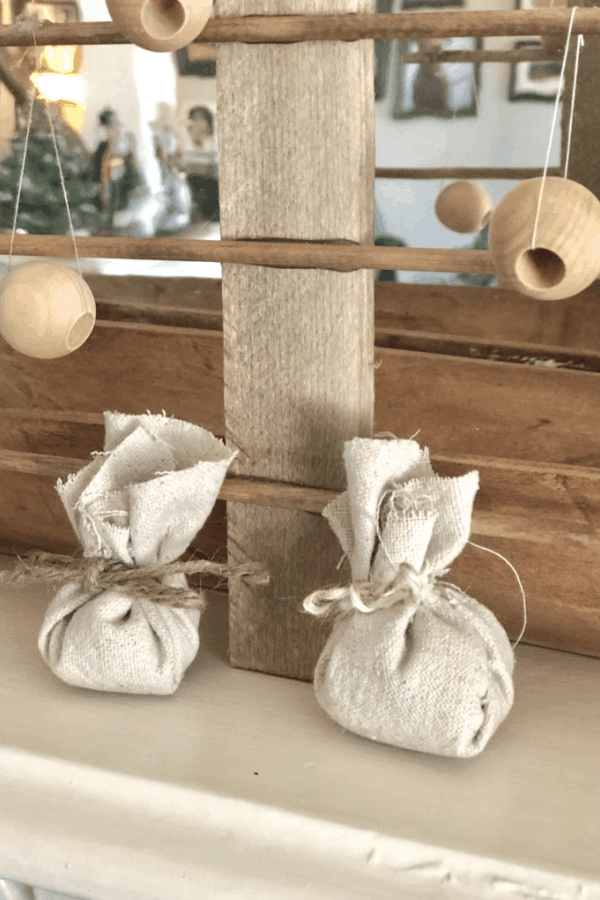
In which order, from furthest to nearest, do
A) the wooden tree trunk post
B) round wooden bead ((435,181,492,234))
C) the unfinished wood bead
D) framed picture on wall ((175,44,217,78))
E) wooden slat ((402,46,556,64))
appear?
1. framed picture on wall ((175,44,217,78))
2. wooden slat ((402,46,556,64))
3. round wooden bead ((435,181,492,234))
4. the wooden tree trunk post
5. the unfinished wood bead

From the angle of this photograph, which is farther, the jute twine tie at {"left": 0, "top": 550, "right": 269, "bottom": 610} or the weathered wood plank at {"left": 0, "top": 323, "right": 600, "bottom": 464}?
the weathered wood plank at {"left": 0, "top": 323, "right": 600, "bottom": 464}

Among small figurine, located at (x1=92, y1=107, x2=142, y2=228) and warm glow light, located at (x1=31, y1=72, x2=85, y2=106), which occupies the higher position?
warm glow light, located at (x1=31, y1=72, x2=85, y2=106)

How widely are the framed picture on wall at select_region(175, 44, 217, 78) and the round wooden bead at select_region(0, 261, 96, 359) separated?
60cm

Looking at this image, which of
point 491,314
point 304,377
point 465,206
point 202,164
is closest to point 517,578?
point 304,377

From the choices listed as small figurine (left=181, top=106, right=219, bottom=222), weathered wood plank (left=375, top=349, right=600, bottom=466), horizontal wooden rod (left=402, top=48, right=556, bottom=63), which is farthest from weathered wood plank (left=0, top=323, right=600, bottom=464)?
horizontal wooden rod (left=402, top=48, right=556, bottom=63)

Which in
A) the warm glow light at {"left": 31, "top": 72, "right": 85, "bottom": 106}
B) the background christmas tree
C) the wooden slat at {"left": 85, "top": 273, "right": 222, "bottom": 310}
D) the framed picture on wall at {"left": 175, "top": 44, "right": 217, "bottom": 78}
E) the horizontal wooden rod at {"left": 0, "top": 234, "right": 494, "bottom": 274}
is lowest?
the wooden slat at {"left": 85, "top": 273, "right": 222, "bottom": 310}

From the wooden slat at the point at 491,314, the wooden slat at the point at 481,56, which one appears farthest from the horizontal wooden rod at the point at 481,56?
the wooden slat at the point at 491,314

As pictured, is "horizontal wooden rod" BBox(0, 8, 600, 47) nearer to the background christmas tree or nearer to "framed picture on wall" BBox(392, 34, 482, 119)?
"framed picture on wall" BBox(392, 34, 482, 119)

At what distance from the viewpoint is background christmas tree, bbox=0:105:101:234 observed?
3.85 ft

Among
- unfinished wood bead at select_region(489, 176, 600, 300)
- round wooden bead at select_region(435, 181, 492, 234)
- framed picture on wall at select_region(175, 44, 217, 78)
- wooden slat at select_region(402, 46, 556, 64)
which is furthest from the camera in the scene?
framed picture on wall at select_region(175, 44, 217, 78)

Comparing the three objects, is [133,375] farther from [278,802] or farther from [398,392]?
[278,802]

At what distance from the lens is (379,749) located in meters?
0.59

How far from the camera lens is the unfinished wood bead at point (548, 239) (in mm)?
469

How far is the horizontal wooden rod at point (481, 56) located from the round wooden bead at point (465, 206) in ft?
0.75
